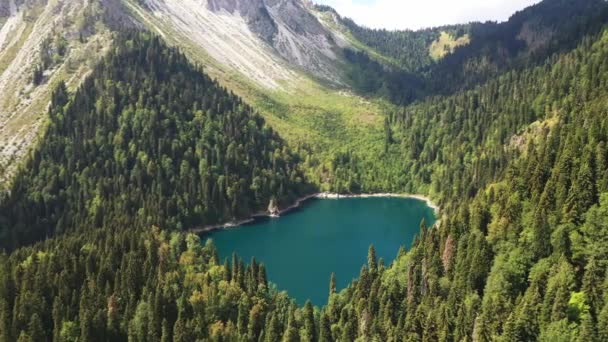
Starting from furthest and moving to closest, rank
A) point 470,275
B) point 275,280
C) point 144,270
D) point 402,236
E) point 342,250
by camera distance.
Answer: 1. point 402,236
2. point 342,250
3. point 275,280
4. point 144,270
5. point 470,275

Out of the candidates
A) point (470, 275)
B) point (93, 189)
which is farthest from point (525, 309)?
point (93, 189)

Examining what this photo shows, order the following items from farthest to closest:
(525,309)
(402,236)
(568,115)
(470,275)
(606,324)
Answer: (402,236), (568,115), (470,275), (525,309), (606,324)

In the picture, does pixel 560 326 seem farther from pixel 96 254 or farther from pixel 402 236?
pixel 402 236

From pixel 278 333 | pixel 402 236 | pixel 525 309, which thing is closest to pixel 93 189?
pixel 402 236

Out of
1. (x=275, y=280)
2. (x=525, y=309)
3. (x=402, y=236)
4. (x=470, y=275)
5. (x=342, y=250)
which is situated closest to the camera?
(x=525, y=309)

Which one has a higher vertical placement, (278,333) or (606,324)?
(606,324)

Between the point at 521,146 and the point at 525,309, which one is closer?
the point at 525,309

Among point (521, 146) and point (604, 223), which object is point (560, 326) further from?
point (521, 146)

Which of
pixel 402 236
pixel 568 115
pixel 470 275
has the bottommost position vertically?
pixel 402 236

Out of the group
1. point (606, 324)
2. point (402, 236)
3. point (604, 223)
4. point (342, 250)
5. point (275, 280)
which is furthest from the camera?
point (402, 236)
